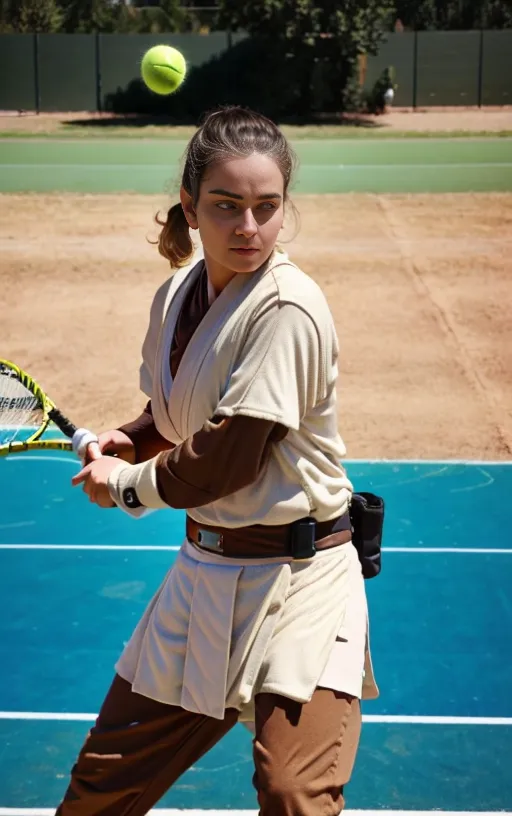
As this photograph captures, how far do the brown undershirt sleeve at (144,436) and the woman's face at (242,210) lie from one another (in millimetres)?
644

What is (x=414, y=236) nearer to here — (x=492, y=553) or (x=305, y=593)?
(x=492, y=553)

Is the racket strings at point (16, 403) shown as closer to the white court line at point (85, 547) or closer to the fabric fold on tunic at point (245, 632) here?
the fabric fold on tunic at point (245, 632)

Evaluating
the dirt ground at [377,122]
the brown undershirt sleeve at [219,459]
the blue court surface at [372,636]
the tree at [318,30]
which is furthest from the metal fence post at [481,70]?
the brown undershirt sleeve at [219,459]

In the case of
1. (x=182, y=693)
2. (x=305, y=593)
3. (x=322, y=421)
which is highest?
(x=322, y=421)

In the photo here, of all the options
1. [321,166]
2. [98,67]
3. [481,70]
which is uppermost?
[98,67]

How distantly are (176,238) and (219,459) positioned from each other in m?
0.72

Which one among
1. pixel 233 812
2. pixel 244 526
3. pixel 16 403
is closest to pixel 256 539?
pixel 244 526

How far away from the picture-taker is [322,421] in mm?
2770

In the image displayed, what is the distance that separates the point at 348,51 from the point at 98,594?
26.2m

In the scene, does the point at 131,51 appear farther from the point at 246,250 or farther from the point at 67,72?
the point at 246,250

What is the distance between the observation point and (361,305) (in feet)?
46.0

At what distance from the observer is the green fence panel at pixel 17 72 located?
93.5ft

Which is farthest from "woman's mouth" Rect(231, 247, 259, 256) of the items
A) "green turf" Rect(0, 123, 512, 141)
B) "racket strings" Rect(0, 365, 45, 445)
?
"green turf" Rect(0, 123, 512, 141)

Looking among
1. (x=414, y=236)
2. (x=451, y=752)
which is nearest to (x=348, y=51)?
(x=414, y=236)
